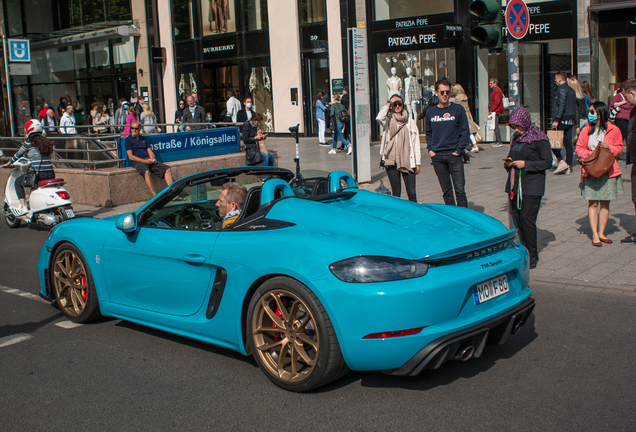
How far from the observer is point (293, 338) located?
3.99 metres

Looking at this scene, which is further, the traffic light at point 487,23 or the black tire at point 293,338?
the traffic light at point 487,23

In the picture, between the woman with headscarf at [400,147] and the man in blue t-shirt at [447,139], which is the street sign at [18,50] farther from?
the man in blue t-shirt at [447,139]

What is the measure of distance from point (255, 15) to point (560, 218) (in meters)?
19.7

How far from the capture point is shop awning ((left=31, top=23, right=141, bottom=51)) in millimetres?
30344

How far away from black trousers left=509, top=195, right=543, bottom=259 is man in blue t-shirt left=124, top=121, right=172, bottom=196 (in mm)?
8279

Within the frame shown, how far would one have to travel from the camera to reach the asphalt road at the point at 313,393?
3637mm

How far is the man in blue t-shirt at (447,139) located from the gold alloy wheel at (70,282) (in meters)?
5.13

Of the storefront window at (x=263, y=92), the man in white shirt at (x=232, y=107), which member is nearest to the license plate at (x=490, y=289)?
the man in white shirt at (x=232, y=107)

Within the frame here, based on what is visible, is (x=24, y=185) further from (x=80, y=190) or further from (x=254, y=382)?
(x=254, y=382)

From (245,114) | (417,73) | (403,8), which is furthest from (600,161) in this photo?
(403,8)

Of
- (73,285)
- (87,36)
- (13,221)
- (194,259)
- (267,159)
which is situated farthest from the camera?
(87,36)

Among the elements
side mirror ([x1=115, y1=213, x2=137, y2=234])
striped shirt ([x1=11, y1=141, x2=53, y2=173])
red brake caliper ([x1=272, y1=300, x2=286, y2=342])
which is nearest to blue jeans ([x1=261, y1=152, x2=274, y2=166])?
striped shirt ([x1=11, y1=141, x2=53, y2=173])

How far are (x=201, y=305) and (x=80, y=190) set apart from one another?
10.0 m

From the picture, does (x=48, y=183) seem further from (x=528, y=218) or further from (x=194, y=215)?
(x=528, y=218)
